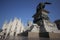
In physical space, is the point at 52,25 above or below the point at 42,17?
below

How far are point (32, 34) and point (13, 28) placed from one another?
39730mm

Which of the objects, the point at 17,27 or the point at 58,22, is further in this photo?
the point at 17,27

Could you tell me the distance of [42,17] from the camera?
20859mm

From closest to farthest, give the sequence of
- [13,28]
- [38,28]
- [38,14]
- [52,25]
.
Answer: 1. [38,28]
2. [52,25]
3. [38,14]
4. [13,28]

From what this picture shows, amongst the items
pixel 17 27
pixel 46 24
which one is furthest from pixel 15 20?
pixel 46 24

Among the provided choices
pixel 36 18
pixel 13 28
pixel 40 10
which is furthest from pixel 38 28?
pixel 13 28

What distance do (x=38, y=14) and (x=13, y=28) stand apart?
1419 inches

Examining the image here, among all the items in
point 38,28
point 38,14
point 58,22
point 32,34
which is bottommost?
point 32,34

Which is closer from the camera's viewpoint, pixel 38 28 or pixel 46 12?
pixel 38 28

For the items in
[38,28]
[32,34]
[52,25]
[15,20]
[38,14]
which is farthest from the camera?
[15,20]

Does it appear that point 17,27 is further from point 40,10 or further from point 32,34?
point 32,34

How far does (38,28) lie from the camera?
19.2m

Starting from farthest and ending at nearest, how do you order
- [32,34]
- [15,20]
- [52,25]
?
[15,20]
[52,25]
[32,34]

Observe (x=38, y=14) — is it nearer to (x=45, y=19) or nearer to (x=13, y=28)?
(x=45, y=19)
